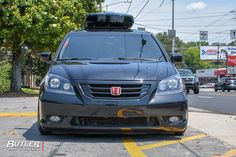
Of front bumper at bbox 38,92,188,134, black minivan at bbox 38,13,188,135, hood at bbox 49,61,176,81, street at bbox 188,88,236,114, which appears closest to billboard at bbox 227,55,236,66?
street at bbox 188,88,236,114

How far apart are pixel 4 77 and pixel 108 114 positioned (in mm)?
26182

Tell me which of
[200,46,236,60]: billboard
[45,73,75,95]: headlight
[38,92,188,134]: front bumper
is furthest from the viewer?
[200,46,236,60]: billboard

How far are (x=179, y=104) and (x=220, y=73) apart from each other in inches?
4016

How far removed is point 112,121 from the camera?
7129 millimetres

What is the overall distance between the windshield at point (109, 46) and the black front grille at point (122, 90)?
1102 millimetres

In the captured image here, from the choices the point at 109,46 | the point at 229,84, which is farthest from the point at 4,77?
the point at 229,84

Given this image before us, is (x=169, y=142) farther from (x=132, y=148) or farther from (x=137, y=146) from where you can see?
(x=132, y=148)

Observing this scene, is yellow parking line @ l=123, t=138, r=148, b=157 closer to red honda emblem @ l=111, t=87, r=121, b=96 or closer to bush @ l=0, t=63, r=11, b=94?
red honda emblem @ l=111, t=87, r=121, b=96


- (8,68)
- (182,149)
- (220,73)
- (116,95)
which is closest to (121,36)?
(116,95)

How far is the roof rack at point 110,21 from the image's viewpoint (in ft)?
34.2

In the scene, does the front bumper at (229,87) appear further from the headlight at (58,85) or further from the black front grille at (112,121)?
the headlight at (58,85)

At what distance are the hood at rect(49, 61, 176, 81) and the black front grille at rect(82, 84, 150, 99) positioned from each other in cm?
10

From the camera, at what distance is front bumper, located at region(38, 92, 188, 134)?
698cm

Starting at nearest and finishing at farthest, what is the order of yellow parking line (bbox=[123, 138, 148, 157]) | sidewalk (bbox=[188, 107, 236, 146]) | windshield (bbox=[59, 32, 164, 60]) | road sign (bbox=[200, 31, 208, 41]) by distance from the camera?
1. yellow parking line (bbox=[123, 138, 148, 157])
2. windshield (bbox=[59, 32, 164, 60])
3. sidewalk (bbox=[188, 107, 236, 146])
4. road sign (bbox=[200, 31, 208, 41])
